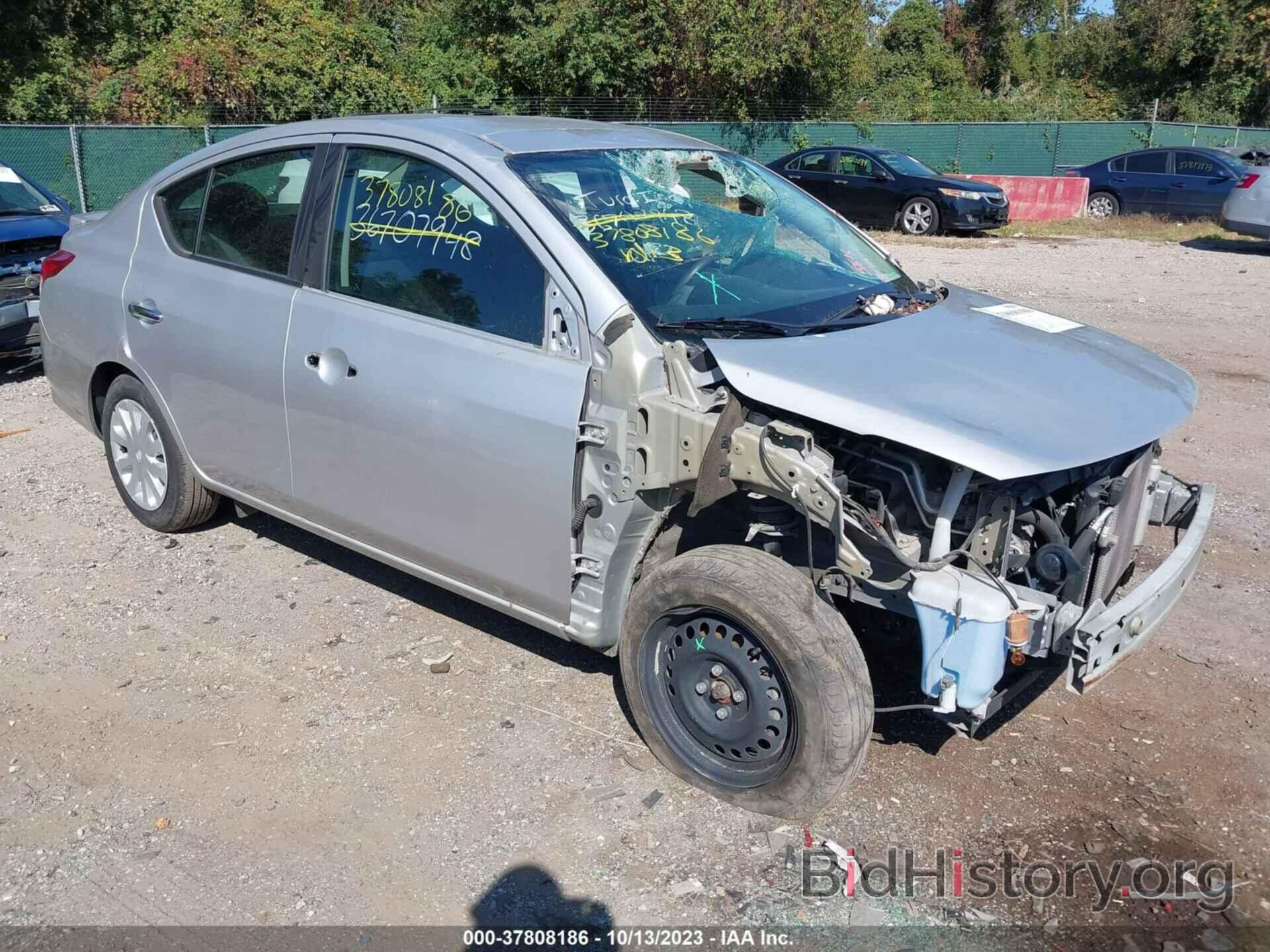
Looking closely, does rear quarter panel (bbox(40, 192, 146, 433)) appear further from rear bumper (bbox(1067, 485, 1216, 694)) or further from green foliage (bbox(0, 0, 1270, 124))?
green foliage (bbox(0, 0, 1270, 124))

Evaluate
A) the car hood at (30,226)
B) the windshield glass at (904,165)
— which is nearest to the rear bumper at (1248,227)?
the windshield glass at (904,165)

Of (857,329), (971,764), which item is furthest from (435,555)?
(971,764)

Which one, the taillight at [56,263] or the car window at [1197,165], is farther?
the car window at [1197,165]

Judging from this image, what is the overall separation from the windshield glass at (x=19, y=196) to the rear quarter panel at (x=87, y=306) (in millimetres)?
3988

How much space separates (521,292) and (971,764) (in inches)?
86.5

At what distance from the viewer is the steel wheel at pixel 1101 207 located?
20.5 meters

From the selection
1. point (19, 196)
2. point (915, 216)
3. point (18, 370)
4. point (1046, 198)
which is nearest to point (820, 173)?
point (915, 216)

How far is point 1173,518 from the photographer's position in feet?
13.3

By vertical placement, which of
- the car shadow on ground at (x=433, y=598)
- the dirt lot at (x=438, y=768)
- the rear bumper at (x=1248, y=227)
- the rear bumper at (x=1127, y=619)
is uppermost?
the rear bumper at (x=1248, y=227)

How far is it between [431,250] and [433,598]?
166 centimetres

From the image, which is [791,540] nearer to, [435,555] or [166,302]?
[435,555]

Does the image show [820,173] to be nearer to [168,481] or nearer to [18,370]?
[18,370]

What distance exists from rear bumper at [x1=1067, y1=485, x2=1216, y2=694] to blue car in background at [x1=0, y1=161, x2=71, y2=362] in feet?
23.3

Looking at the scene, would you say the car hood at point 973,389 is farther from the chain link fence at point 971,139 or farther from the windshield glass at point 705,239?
the chain link fence at point 971,139
